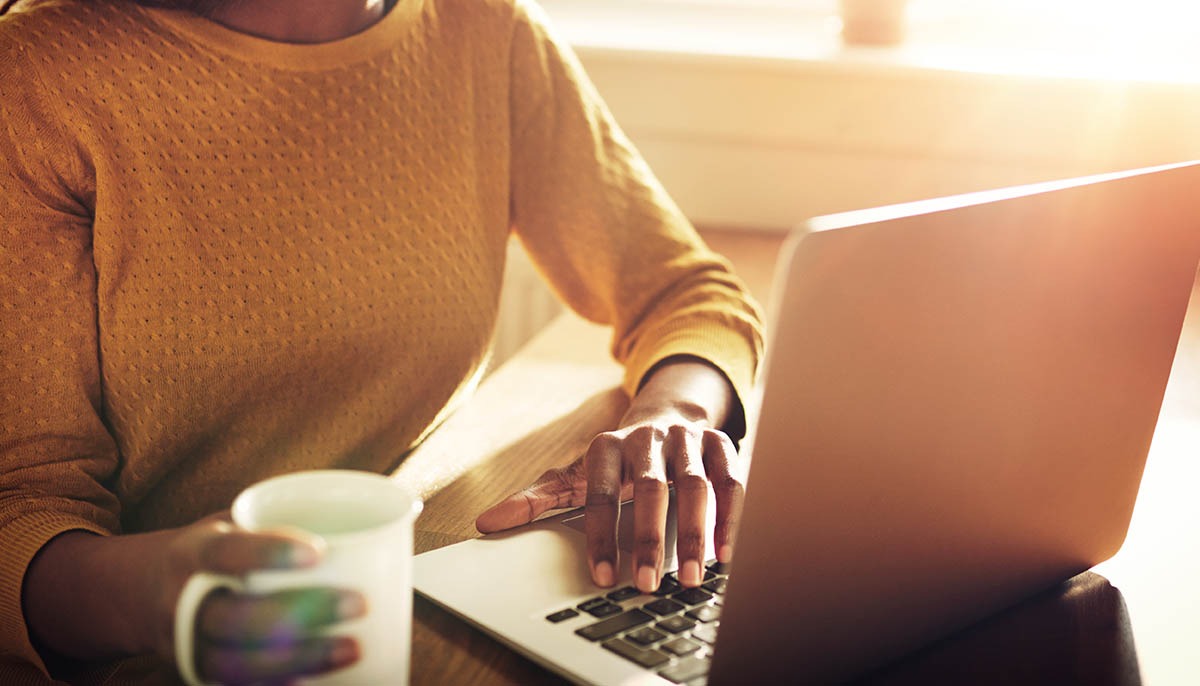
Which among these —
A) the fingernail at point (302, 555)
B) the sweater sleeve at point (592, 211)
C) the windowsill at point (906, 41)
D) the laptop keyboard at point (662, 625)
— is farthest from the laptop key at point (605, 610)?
the windowsill at point (906, 41)

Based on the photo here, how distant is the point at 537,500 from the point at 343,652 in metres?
0.29

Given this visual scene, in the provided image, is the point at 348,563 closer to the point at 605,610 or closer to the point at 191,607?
the point at 191,607

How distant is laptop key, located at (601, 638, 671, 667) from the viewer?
21.3 inches

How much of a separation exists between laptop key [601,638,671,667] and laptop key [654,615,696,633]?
0.09 ft

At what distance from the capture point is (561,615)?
585mm

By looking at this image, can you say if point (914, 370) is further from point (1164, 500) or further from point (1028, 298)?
point (1164, 500)

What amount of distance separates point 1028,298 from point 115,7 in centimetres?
66

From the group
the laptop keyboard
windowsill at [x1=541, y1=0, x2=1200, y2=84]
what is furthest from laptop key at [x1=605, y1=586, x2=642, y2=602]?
windowsill at [x1=541, y1=0, x2=1200, y2=84]

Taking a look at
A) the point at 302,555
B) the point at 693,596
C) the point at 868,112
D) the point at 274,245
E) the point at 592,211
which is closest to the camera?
the point at 302,555

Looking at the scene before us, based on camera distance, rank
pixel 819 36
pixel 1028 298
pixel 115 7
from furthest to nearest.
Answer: pixel 819 36 → pixel 115 7 → pixel 1028 298

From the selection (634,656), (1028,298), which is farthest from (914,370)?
(634,656)

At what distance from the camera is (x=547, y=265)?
1.12 metres

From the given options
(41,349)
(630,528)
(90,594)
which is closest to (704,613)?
→ (630,528)

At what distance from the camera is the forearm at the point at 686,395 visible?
84 cm
